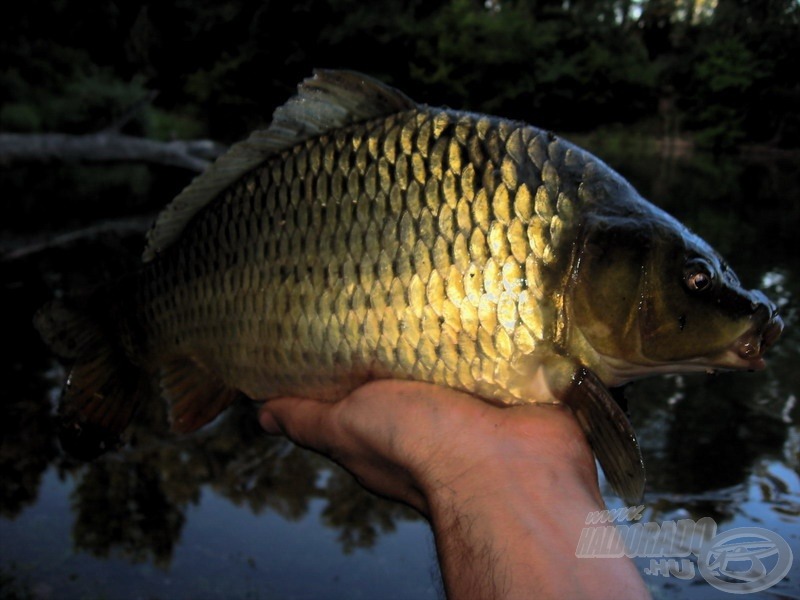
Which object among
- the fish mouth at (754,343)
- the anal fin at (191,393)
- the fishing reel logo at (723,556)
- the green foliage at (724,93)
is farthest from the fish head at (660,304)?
the green foliage at (724,93)

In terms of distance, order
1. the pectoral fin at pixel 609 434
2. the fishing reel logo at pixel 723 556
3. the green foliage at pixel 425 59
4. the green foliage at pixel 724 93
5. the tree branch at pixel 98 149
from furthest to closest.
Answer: the green foliage at pixel 724 93 < the green foliage at pixel 425 59 < the tree branch at pixel 98 149 < the fishing reel logo at pixel 723 556 < the pectoral fin at pixel 609 434

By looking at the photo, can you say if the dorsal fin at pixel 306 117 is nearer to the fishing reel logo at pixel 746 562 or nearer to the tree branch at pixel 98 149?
the fishing reel logo at pixel 746 562

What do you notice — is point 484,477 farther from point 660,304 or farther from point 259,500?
point 259,500

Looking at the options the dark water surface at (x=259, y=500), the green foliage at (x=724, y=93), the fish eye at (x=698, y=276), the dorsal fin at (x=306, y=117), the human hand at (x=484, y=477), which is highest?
the dorsal fin at (x=306, y=117)

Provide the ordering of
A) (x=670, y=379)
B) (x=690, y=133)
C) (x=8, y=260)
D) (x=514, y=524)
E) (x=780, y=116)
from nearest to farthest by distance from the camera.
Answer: (x=514, y=524) < (x=670, y=379) < (x=8, y=260) < (x=780, y=116) < (x=690, y=133)

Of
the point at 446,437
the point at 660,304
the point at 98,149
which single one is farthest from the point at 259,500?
the point at 98,149

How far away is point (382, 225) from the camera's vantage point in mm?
1301

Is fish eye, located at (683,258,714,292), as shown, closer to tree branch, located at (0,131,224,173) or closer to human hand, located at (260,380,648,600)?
human hand, located at (260,380,648,600)

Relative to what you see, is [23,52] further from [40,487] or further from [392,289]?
[392,289]

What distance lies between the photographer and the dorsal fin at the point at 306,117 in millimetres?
1378

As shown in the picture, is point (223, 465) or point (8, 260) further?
point (8, 260)

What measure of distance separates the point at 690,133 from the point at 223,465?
89.3 ft

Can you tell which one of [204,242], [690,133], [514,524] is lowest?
[690,133]

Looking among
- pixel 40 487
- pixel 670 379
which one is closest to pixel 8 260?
pixel 40 487
